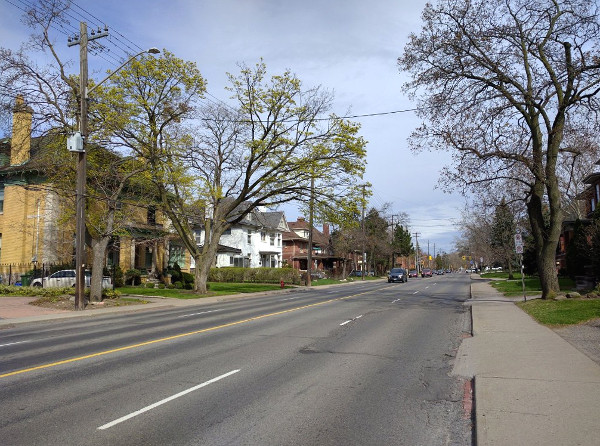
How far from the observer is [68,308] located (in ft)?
65.3

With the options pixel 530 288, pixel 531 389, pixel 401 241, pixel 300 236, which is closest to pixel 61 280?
pixel 531 389

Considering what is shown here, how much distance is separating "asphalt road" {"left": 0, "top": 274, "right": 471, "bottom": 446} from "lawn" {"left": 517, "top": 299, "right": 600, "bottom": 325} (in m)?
3.33

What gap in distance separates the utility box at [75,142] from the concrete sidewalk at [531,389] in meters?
15.6

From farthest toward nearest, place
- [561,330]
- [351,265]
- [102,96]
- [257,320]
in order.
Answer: [351,265], [102,96], [257,320], [561,330]

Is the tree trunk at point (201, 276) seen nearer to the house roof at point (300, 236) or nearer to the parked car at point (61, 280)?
the parked car at point (61, 280)

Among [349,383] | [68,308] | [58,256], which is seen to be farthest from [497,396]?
[58,256]

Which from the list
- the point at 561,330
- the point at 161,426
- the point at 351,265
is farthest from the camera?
the point at 351,265

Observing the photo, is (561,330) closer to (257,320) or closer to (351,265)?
(257,320)

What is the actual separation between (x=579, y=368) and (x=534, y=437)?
3.78m

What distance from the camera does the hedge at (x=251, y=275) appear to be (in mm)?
47625

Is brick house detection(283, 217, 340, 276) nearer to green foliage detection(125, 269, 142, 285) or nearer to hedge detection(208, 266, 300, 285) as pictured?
hedge detection(208, 266, 300, 285)

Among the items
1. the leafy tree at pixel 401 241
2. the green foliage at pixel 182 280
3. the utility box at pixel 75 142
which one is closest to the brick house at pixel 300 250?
the leafy tree at pixel 401 241

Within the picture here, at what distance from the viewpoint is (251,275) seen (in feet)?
161

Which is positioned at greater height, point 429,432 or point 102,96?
point 102,96
